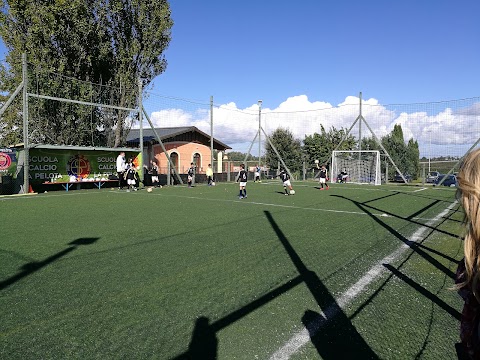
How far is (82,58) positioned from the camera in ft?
82.7

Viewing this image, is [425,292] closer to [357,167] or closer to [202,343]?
[202,343]

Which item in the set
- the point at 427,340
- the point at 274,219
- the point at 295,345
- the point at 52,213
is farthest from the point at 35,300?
the point at 52,213

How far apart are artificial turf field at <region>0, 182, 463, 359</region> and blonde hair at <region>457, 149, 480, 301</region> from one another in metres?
2.10

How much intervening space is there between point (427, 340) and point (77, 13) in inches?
1063

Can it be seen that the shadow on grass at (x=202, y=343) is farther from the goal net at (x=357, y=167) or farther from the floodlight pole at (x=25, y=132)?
the goal net at (x=357, y=167)

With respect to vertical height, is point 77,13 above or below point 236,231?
A: above

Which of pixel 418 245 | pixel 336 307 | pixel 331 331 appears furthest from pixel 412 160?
pixel 331 331

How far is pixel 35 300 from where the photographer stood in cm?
436

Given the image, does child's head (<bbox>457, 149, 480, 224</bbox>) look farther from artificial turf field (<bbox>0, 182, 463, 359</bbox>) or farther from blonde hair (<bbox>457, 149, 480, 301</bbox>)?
artificial turf field (<bbox>0, 182, 463, 359</bbox>)

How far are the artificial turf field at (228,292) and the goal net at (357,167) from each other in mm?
22582

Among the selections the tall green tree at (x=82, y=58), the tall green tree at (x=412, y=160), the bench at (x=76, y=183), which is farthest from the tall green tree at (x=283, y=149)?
the bench at (x=76, y=183)

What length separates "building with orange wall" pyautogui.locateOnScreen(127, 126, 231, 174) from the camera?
35844 millimetres

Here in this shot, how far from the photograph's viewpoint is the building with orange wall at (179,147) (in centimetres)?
3584

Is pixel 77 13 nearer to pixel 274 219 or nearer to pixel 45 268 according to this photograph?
pixel 274 219
